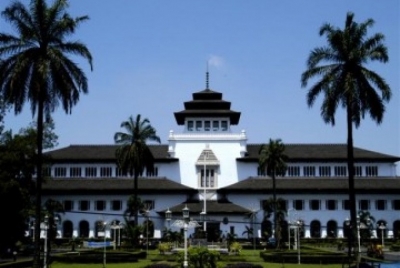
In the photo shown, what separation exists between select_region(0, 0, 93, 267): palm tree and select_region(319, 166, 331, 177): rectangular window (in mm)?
56125

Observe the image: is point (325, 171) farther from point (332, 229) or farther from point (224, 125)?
point (224, 125)

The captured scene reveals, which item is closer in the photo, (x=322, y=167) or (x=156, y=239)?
(x=156, y=239)

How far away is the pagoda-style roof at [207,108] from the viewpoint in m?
86.2

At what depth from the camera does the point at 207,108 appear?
88188mm

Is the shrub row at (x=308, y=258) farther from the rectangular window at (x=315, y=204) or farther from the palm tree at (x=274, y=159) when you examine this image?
the rectangular window at (x=315, y=204)

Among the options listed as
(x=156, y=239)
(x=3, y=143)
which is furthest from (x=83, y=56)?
(x=156, y=239)

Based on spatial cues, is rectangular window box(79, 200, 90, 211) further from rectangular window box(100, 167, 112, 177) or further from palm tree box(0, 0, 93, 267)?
palm tree box(0, 0, 93, 267)

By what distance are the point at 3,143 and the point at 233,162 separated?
3373 cm

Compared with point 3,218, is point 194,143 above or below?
above

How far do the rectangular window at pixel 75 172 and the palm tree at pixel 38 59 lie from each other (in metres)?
Result: 52.7

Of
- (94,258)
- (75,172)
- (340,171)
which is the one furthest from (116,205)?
(94,258)

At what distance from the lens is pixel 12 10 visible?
34.9 meters

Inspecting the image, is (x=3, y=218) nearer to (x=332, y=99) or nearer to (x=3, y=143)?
(x=3, y=143)

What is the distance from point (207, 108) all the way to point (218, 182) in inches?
421
